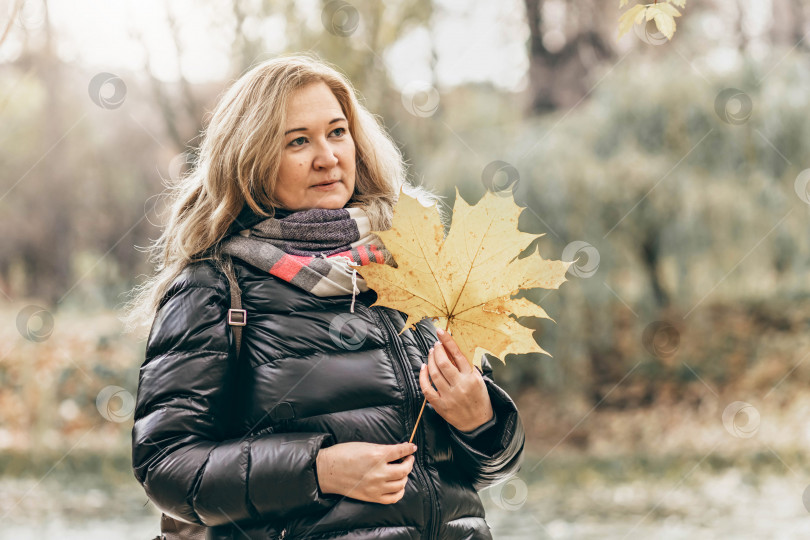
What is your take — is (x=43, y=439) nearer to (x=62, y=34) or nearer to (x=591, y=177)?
(x=62, y=34)

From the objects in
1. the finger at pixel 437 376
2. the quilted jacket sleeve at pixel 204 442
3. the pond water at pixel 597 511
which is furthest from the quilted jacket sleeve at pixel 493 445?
the pond water at pixel 597 511

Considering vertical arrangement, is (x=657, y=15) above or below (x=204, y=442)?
above

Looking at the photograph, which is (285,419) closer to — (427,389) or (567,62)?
(427,389)

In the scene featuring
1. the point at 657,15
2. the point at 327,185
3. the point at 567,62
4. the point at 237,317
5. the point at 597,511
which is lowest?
the point at 597,511

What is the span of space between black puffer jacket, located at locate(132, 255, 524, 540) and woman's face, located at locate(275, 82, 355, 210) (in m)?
0.18

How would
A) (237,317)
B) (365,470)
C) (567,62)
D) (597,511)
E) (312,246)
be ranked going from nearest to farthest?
(365,470), (237,317), (312,246), (597,511), (567,62)

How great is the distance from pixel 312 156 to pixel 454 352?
18.1 inches

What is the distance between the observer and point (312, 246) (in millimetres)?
1519

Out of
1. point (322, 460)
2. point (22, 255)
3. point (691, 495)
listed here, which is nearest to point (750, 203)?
point (691, 495)

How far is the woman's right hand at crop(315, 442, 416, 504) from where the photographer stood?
1282 millimetres

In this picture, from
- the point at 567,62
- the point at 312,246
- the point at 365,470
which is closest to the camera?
the point at 365,470

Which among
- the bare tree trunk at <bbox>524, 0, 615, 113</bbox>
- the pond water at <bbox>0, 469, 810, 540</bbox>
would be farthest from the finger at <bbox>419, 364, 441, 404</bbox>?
the bare tree trunk at <bbox>524, 0, 615, 113</bbox>

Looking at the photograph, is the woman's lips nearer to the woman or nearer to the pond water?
the woman

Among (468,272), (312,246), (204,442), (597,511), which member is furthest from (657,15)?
(597,511)
